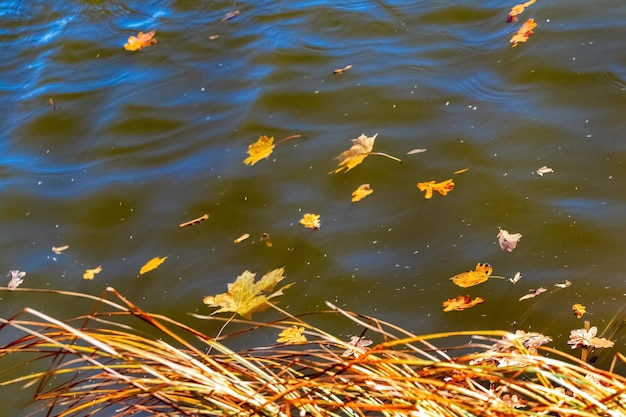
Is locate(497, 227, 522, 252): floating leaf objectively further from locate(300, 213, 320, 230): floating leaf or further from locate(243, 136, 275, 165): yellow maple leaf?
locate(243, 136, 275, 165): yellow maple leaf

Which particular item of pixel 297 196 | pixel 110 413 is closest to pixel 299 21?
pixel 297 196

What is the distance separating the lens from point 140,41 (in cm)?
594

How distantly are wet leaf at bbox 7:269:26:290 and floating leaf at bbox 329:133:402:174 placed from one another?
1.67 m

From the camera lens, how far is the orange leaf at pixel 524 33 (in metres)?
4.68

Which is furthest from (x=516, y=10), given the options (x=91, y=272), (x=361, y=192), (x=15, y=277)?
(x=15, y=277)

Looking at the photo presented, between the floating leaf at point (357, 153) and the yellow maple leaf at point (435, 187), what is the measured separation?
0.29 meters

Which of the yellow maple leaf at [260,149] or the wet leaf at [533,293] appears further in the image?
the yellow maple leaf at [260,149]

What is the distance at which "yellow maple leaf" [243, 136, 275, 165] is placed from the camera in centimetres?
428

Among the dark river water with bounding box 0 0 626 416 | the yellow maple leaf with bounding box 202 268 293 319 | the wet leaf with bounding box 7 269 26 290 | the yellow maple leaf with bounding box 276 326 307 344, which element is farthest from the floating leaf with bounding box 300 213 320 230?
the wet leaf with bounding box 7 269 26 290

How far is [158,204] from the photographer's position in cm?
413

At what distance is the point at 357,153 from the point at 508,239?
3.56ft

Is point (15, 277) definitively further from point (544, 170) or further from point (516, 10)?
point (516, 10)

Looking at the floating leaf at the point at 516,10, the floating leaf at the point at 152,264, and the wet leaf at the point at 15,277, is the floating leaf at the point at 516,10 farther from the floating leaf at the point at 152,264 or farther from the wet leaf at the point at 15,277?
the wet leaf at the point at 15,277

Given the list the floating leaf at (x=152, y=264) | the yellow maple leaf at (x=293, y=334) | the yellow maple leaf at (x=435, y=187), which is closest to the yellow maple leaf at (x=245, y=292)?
the yellow maple leaf at (x=293, y=334)
